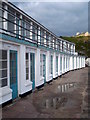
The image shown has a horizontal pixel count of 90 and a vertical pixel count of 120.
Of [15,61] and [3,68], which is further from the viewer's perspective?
[15,61]

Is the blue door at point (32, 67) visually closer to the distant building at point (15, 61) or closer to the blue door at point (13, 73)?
the distant building at point (15, 61)

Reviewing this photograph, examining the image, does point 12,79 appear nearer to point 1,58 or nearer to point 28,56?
point 1,58

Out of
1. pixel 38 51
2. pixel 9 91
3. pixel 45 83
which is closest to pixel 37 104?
pixel 9 91

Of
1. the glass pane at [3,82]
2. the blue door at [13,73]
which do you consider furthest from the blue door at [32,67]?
the glass pane at [3,82]

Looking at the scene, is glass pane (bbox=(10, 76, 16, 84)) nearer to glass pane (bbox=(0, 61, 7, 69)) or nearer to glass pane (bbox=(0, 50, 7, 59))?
glass pane (bbox=(0, 61, 7, 69))

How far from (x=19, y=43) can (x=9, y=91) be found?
8.93 ft

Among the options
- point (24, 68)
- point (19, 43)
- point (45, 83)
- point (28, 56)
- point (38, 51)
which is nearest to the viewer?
point (19, 43)

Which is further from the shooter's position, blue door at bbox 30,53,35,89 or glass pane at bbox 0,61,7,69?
blue door at bbox 30,53,35,89

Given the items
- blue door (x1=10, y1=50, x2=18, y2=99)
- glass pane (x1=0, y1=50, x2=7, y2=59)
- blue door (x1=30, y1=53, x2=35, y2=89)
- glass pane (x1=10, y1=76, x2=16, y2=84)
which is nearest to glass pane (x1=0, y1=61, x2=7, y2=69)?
glass pane (x1=0, y1=50, x2=7, y2=59)

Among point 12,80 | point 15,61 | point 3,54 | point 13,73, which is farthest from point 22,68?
point 3,54

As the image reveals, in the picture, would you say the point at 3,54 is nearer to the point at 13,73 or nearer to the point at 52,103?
the point at 13,73

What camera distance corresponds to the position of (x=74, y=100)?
941cm

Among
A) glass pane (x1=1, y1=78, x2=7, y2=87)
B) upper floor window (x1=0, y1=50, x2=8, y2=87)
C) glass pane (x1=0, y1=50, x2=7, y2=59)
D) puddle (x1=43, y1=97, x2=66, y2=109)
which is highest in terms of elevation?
glass pane (x1=0, y1=50, x2=7, y2=59)

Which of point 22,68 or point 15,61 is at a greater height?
point 15,61
